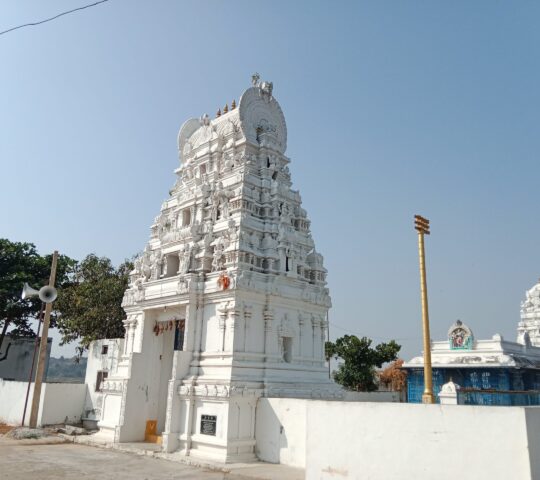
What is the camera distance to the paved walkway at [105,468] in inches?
548

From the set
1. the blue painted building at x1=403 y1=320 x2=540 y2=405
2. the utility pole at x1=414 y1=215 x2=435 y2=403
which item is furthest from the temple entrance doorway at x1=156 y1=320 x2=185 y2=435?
the blue painted building at x1=403 y1=320 x2=540 y2=405

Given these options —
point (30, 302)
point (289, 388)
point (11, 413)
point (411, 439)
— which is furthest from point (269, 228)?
point (30, 302)

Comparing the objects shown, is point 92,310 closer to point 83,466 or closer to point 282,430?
point 83,466

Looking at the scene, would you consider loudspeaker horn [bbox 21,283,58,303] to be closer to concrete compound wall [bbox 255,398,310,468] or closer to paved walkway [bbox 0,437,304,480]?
paved walkway [bbox 0,437,304,480]

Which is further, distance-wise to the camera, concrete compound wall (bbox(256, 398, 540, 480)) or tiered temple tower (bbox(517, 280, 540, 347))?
tiered temple tower (bbox(517, 280, 540, 347))

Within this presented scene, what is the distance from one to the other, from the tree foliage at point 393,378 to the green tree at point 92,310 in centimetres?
2419

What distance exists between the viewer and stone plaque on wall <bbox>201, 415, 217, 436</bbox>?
1692 centimetres

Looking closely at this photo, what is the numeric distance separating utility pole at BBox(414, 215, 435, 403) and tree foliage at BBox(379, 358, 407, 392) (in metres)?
30.8

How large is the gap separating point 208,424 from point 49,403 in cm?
1095

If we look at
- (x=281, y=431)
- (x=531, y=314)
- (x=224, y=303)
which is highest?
(x=531, y=314)

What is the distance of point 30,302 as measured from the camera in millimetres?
36312

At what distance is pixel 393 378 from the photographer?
44.3m

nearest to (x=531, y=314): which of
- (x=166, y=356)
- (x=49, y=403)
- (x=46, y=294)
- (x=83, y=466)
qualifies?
(x=166, y=356)

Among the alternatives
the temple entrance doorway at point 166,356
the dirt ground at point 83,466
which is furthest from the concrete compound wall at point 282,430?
the temple entrance doorway at point 166,356
